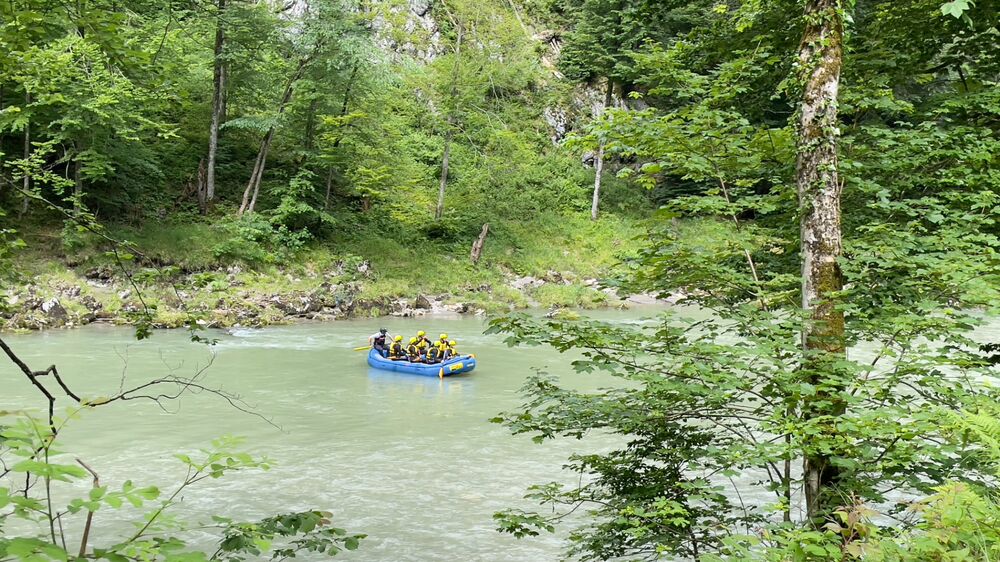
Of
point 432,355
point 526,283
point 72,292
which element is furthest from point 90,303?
point 526,283

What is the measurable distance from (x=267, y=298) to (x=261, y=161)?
495 centimetres

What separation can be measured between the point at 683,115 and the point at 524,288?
62.9 feet

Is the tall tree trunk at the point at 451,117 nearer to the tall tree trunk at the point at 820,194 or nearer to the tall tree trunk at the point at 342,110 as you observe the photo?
the tall tree trunk at the point at 342,110

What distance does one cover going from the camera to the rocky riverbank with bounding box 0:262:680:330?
48.4 ft

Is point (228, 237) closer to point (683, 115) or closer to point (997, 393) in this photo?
point (683, 115)

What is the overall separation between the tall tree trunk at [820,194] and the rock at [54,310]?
A: 52.1ft

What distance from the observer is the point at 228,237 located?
18.9 m

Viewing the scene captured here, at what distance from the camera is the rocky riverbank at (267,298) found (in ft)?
48.4

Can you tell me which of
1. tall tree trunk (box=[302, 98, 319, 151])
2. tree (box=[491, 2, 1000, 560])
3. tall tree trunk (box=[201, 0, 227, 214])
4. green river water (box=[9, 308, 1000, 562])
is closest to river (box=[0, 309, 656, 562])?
green river water (box=[9, 308, 1000, 562])

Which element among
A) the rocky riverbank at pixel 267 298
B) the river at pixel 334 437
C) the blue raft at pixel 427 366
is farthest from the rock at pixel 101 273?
the blue raft at pixel 427 366

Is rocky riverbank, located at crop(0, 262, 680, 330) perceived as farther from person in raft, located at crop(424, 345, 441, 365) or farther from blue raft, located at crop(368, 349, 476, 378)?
person in raft, located at crop(424, 345, 441, 365)

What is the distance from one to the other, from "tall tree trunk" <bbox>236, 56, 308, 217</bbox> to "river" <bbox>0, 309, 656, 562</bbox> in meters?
6.46

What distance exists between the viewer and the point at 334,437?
28.5 ft

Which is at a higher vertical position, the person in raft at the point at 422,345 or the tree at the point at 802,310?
the tree at the point at 802,310
